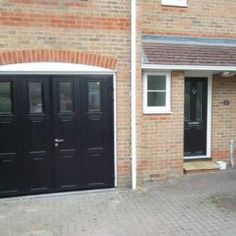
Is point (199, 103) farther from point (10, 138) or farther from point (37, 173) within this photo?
point (10, 138)

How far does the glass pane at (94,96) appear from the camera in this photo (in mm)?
6082

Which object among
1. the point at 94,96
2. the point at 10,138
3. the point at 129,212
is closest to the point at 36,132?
the point at 10,138

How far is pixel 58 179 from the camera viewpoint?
6043 mm

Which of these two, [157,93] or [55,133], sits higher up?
[157,93]

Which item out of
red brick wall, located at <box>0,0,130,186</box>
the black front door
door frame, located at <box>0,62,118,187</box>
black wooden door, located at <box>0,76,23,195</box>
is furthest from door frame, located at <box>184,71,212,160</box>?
black wooden door, located at <box>0,76,23,195</box>

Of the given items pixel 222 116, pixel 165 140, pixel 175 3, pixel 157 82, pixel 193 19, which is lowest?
pixel 165 140

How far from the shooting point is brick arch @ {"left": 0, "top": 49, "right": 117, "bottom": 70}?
5.55 metres

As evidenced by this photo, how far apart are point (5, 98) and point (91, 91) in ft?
5.56

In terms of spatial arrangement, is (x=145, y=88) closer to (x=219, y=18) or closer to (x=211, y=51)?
(x=211, y=51)

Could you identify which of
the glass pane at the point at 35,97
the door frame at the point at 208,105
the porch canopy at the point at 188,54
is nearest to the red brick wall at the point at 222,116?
the door frame at the point at 208,105

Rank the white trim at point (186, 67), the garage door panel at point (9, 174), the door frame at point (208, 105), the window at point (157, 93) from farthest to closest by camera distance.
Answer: the door frame at point (208, 105), the window at point (157, 93), the white trim at point (186, 67), the garage door panel at point (9, 174)

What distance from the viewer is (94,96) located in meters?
6.11

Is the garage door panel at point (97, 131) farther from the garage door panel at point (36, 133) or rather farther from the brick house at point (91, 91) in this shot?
the garage door panel at point (36, 133)

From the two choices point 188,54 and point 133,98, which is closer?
point 133,98
